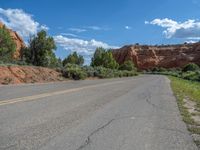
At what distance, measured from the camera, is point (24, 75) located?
28312 millimetres

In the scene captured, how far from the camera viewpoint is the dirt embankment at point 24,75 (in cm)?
2525

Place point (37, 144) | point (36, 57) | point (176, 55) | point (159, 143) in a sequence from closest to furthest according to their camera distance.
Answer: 1. point (37, 144)
2. point (159, 143)
3. point (36, 57)
4. point (176, 55)

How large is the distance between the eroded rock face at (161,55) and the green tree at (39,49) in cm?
11692

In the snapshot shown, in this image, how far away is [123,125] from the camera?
24.8 feet

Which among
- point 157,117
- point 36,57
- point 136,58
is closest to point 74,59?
point 36,57

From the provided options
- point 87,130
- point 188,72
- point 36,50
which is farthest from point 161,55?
point 87,130

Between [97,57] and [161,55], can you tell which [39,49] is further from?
[161,55]

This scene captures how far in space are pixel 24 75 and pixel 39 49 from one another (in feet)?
71.9

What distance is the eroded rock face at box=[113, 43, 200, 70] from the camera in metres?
158

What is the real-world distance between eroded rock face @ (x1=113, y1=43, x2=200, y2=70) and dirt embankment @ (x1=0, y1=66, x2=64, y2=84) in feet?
433

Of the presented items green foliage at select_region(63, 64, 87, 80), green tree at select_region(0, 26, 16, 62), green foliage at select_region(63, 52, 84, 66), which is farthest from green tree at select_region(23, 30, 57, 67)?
green foliage at select_region(63, 52, 84, 66)

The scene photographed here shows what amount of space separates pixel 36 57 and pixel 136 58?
122 m

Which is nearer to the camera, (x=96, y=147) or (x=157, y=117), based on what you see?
(x=96, y=147)

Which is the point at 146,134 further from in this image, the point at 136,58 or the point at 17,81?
the point at 136,58
